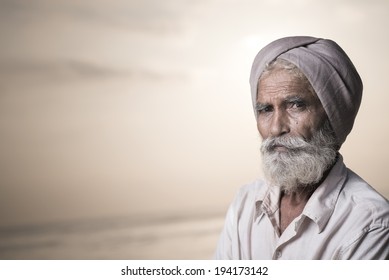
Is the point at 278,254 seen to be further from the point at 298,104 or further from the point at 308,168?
the point at 298,104

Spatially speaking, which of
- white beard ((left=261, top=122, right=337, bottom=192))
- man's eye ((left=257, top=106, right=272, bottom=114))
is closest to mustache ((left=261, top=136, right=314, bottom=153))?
white beard ((left=261, top=122, right=337, bottom=192))

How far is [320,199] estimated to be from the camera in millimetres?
2188

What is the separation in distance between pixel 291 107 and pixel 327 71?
183 mm

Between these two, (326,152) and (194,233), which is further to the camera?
(194,233)

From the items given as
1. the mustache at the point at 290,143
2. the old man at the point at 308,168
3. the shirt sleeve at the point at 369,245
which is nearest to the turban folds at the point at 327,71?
the old man at the point at 308,168

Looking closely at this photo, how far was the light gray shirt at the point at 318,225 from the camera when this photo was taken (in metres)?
2.06

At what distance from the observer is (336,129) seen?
2.26m

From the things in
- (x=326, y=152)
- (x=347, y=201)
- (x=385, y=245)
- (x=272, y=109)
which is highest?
(x=272, y=109)

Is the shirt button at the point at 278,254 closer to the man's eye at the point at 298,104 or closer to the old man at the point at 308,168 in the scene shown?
the old man at the point at 308,168

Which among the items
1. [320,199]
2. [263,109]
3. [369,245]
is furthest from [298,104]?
[369,245]

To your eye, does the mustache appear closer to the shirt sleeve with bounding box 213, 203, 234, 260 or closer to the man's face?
the man's face
